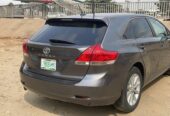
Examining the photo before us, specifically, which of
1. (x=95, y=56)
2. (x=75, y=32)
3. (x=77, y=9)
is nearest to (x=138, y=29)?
(x=75, y=32)

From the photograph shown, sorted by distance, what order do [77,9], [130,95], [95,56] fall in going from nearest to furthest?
[95,56]
[130,95]
[77,9]

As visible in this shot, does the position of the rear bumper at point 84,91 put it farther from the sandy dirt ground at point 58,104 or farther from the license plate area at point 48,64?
the sandy dirt ground at point 58,104

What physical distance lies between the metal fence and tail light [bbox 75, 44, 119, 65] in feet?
38.9

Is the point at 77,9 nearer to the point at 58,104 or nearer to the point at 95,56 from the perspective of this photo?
the point at 58,104

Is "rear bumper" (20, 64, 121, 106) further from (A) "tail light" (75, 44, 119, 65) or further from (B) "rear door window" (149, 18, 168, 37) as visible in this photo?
(B) "rear door window" (149, 18, 168, 37)

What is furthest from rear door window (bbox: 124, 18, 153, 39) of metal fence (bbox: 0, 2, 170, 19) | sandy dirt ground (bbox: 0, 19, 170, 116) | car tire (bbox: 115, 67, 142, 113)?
metal fence (bbox: 0, 2, 170, 19)

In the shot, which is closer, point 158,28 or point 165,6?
point 158,28

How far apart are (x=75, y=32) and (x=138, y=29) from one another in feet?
4.46

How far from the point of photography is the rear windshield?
14.7ft

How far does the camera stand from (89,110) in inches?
200

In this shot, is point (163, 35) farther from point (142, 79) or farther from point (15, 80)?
point (15, 80)

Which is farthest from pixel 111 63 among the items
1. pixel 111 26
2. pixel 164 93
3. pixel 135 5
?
pixel 135 5

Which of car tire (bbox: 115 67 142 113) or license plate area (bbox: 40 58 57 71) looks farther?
car tire (bbox: 115 67 142 113)

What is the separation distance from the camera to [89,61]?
4309 millimetres
